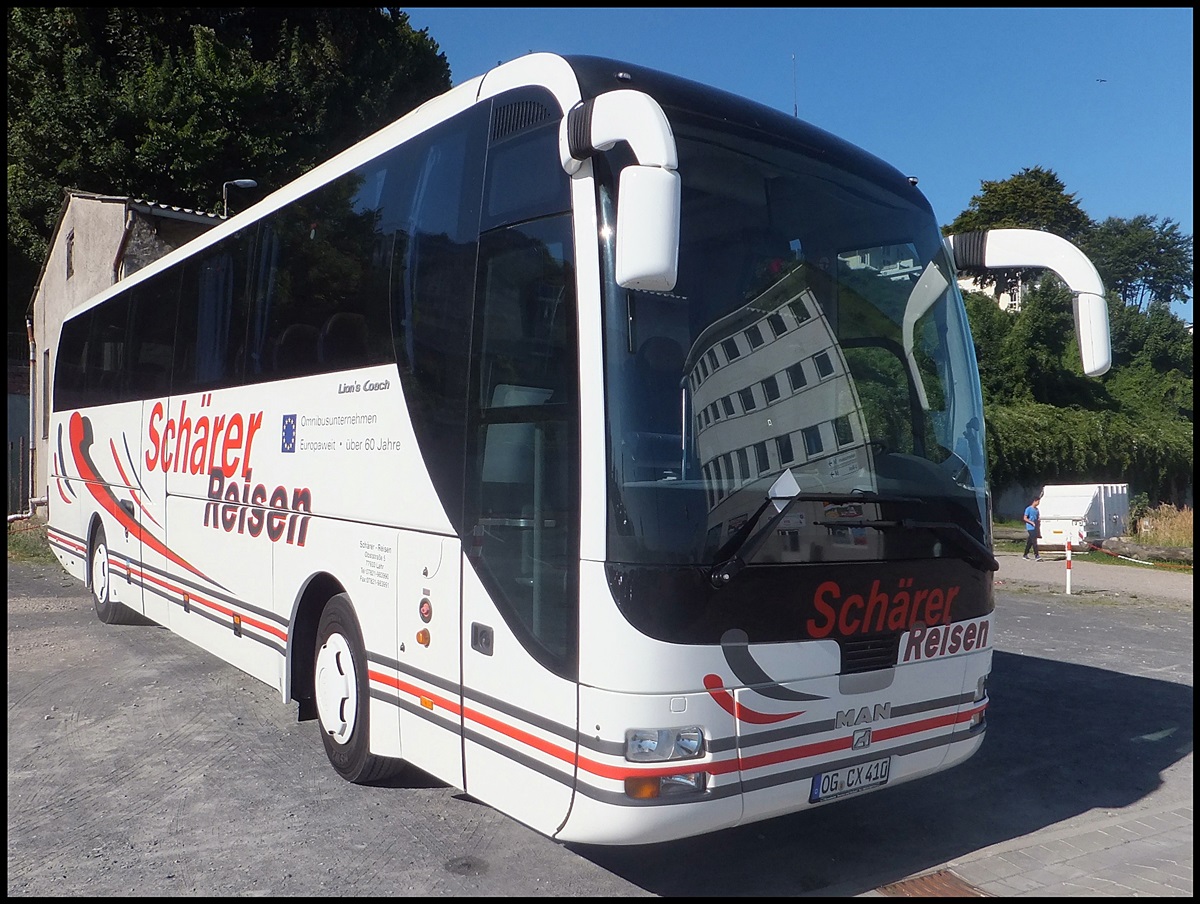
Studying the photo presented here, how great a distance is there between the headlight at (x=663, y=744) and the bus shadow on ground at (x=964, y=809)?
9.0 inches

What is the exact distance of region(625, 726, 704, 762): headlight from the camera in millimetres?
3938

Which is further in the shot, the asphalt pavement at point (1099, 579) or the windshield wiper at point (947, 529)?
the asphalt pavement at point (1099, 579)

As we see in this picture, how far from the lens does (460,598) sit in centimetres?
471

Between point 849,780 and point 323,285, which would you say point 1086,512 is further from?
point 323,285

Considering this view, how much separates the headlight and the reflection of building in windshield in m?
0.80

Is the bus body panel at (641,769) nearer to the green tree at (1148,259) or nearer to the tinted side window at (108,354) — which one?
the tinted side window at (108,354)

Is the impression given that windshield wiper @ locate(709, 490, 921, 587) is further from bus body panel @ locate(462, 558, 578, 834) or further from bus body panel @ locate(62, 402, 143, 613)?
bus body panel @ locate(62, 402, 143, 613)

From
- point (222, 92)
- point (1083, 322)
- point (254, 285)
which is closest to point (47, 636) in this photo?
point (254, 285)

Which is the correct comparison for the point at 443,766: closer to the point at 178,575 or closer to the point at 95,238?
the point at 178,575

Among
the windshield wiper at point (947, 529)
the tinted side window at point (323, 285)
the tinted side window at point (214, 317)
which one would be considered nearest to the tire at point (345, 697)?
the tinted side window at point (323, 285)

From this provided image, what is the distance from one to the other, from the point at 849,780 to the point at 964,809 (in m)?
1.64

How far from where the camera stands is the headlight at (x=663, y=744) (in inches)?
155

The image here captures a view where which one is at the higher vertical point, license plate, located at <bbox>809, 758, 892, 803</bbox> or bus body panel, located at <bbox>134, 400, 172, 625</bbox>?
bus body panel, located at <bbox>134, 400, 172, 625</bbox>

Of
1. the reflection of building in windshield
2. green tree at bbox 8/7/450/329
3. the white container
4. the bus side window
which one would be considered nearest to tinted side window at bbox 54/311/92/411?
the bus side window
